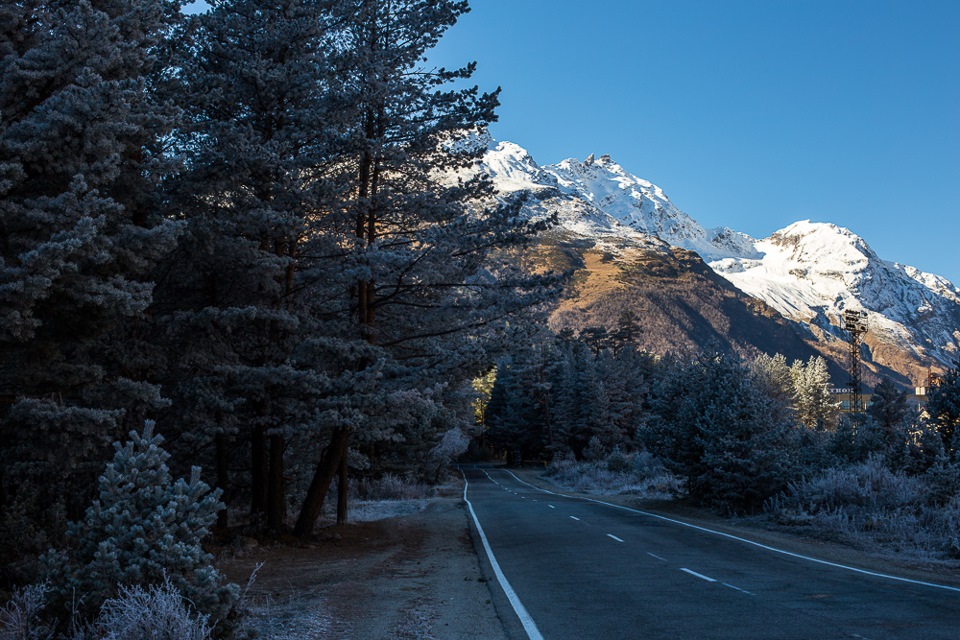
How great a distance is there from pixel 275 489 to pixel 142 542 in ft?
35.9

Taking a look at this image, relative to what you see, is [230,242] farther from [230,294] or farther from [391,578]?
[391,578]

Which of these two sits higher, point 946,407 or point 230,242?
point 230,242

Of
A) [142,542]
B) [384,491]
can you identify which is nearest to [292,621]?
[142,542]

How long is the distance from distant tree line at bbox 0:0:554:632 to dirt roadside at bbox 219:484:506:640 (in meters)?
2.08

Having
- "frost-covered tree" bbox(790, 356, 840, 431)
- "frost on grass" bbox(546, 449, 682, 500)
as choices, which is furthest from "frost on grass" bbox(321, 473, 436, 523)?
"frost-covered tree" bbox(790, 356, 840, 431)

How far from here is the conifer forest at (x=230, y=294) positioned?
906 cm

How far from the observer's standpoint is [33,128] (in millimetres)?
9992

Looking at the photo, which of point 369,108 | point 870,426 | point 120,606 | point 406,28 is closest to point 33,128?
point 120,606

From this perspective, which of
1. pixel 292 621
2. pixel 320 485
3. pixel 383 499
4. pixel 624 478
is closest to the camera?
pixel 292 621

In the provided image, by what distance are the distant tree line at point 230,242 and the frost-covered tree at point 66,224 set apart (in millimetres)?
40

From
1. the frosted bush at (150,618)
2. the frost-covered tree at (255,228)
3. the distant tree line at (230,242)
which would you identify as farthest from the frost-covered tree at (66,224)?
the frosted bush at (150,618)

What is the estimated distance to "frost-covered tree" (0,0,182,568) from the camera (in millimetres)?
9773

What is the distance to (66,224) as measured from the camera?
394 inches

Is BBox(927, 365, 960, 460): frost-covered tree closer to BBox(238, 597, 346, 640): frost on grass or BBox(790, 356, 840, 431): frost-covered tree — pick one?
BBox(238, 597, 346, 640): frost on grass
